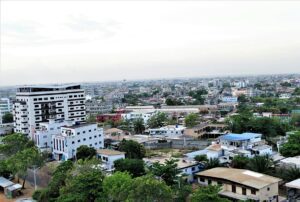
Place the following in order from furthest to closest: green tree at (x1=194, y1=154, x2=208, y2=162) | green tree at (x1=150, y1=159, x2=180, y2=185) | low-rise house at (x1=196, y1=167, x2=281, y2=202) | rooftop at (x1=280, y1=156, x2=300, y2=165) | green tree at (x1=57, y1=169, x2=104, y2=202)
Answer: green tree at (x1=194, y1=154, x2=208, y2=162) → rooftop at (x1=280, y1=156, x2=300, y2=165) → green tree at (x1=150, y1=159, x2=180, y2=185) → low-rise house at (x1=196, y1=167, x2=281, y2=202) → green tree at (x1=57, y1=169, x2=104, y2=202)

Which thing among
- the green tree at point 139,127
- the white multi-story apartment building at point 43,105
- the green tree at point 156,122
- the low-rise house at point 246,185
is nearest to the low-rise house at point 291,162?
the low-rise house at point 246,185

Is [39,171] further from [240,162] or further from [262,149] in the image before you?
[262,149]

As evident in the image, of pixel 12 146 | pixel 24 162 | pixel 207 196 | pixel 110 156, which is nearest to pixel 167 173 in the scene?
pixel 207 196

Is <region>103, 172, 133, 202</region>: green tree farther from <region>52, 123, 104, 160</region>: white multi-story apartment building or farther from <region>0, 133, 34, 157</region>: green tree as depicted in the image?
<region>52, 123, 104, 160</region>: white multi-story apartment building

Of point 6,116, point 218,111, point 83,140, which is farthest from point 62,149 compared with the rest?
point 218,111

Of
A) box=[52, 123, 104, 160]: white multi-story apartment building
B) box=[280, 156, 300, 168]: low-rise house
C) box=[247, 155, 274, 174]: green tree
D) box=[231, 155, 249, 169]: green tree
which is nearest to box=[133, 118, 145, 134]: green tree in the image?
box=[52, 123, 104, 160]: white multi-story apartment building

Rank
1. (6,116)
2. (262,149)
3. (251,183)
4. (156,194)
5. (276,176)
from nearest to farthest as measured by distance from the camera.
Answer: (156,194) < (251,183) < (276,176) < (262,149) < (6,116)

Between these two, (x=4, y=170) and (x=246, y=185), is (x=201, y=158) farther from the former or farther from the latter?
(x=4, y=170)
